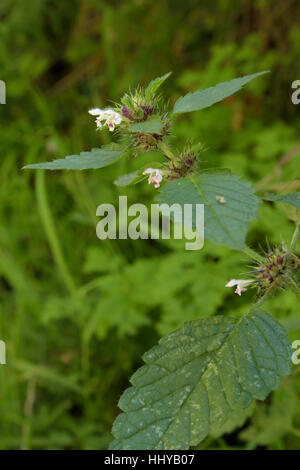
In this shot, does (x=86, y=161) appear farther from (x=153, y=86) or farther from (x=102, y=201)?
(x=102, y=201)

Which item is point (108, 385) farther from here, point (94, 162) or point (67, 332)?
point (94, 162)

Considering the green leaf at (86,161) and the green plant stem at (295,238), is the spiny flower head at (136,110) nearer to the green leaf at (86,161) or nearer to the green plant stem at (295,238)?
the green leaf at (86,161)

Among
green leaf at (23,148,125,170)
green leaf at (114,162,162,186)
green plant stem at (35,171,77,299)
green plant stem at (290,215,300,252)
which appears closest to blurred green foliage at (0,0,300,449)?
green plant stem at (35,171,77,299)

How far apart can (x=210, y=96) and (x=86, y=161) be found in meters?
0.20

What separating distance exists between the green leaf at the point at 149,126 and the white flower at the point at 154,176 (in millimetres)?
82

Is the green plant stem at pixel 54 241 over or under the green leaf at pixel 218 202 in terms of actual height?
over

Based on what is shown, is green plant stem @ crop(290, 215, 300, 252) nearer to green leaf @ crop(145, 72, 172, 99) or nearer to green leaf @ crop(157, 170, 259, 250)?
green leaf @ crop(157, 170, 259, 250)

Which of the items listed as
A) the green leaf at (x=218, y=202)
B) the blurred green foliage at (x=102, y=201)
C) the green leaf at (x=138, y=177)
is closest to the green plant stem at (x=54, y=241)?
the blurred green foliage at (x=102, y=201)

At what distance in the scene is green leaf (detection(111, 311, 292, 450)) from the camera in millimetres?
702

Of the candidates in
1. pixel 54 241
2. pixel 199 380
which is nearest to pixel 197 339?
pixel 199 380

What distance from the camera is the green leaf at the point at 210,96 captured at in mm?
742

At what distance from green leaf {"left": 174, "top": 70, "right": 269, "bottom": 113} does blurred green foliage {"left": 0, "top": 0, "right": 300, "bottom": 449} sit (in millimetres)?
451

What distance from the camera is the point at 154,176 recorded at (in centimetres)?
82

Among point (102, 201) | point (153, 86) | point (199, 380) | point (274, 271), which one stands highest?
point (102, 201)
